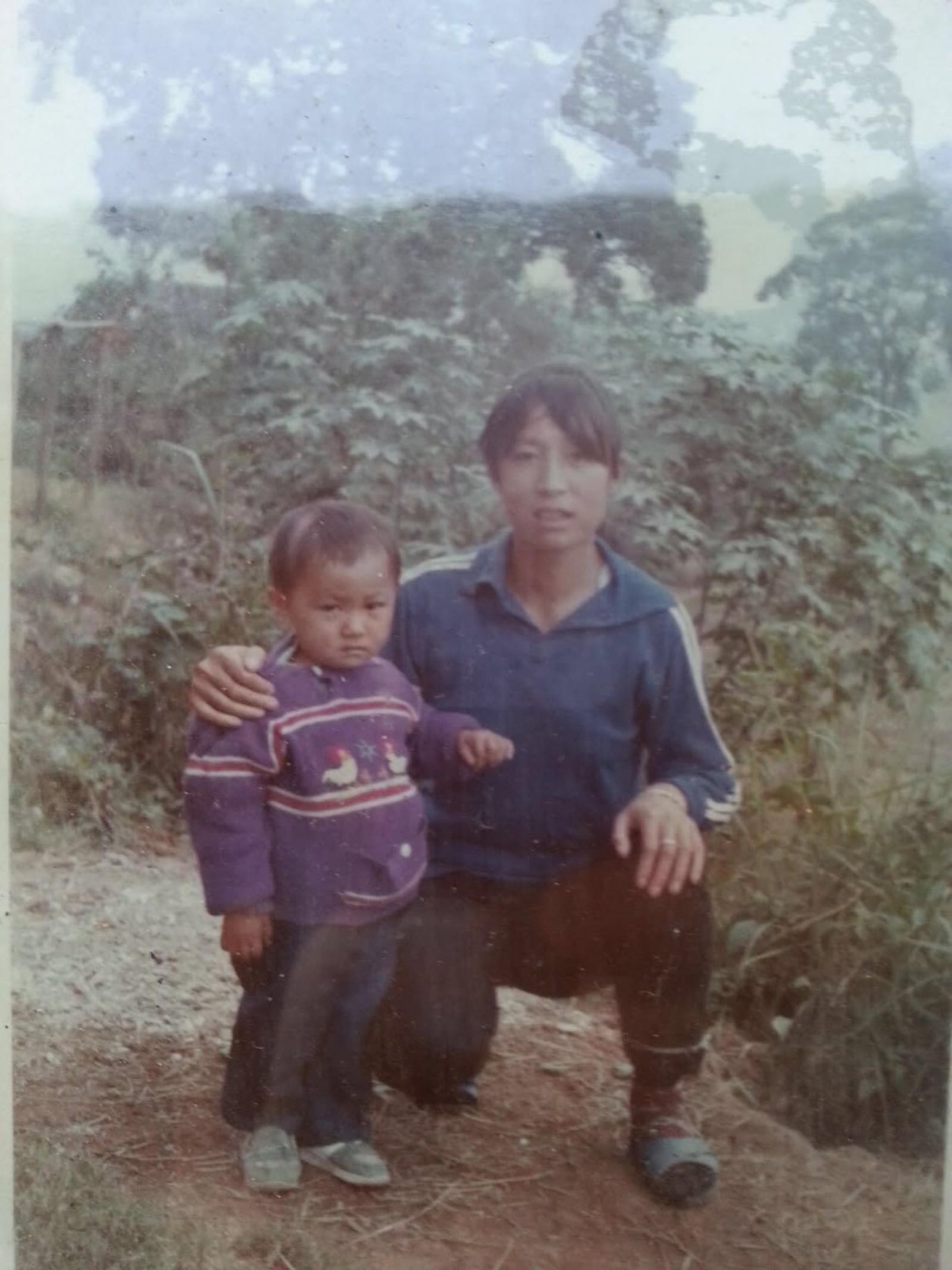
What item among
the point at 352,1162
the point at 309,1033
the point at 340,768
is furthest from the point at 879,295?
the point at 352,1162

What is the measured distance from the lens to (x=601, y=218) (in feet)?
8.87

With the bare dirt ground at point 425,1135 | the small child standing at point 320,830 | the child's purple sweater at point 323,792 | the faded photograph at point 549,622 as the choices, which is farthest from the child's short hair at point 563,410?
the bare dirt ground at point 425,1135

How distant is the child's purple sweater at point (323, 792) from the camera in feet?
8.72

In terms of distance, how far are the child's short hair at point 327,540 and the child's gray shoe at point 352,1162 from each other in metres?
1.11

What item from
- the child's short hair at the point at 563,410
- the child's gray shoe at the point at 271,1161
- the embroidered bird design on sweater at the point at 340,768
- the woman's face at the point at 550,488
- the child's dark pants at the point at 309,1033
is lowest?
the child's gray shoe at the point at 271,1161

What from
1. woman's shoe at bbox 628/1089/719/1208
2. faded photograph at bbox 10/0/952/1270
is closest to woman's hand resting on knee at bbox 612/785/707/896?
faded photograph at bbox 10/0/952/1270

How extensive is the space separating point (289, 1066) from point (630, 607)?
1.13 metres

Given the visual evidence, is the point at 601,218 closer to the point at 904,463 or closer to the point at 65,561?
the point at 904,463

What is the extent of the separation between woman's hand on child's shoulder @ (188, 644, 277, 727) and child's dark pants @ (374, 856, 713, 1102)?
0.48 m

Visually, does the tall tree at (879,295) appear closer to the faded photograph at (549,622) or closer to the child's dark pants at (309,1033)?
the faded photograph at (549,622)

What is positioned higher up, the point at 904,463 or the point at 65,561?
the point at 904,463

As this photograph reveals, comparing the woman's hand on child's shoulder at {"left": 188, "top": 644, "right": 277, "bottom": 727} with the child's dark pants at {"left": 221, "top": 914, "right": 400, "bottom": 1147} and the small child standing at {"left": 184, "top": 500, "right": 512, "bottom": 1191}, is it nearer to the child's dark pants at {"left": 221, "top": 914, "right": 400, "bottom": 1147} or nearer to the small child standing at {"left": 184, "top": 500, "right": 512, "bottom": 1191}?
the small child standing at {"left": 184, "top": 500, "right": 512, "bottom": 1191}

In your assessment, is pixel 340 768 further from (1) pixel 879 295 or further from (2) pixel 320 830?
(1) pixel 879 295

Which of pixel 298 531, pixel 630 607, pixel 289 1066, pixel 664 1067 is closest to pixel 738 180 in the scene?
pixel 630 607
